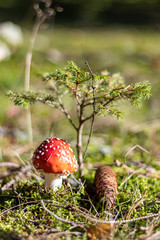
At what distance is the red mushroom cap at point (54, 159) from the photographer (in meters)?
1.63

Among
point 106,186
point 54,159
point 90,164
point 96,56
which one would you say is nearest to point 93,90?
point 54,159

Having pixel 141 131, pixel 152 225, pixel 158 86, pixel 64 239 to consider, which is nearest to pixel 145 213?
pixel 152 225

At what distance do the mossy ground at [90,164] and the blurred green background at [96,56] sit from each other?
0.06 feet

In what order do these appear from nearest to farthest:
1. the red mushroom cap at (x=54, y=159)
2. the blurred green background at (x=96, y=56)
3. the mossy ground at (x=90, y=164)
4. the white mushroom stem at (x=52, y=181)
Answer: the mossy ground at (x=90, y=164)
the red mushroom cap at (x=54, y=159)
the white mushroom stem at (x=52, y=181)
the blurred green background at (x=96, y=56)

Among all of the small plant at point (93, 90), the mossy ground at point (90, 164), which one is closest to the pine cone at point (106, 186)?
the mossy ground at point (90, 164)

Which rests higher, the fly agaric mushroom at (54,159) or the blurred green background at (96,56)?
the blurred green background at (96,56)

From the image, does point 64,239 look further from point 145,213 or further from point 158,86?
point 158,86

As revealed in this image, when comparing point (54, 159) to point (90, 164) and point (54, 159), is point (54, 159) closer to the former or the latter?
point (54, 159)

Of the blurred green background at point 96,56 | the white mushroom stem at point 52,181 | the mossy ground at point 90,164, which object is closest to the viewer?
the mossy ground at point 90,164

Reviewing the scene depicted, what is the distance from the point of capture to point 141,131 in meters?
3.24

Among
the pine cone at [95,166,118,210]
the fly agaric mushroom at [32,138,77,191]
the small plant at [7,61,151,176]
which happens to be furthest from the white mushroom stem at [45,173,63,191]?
the small plant at [7,61,151,176]

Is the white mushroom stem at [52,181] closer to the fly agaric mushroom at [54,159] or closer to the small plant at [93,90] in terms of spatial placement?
the fly agaric mushroom at [54,159]

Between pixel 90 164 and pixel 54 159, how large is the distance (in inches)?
33.3

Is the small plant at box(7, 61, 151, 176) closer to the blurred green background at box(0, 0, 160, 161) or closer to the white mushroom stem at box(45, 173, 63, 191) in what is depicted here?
the blurred green background at box(0, 0, 160, 161)
